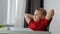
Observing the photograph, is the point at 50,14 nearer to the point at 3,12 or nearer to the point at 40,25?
the point at 40,25

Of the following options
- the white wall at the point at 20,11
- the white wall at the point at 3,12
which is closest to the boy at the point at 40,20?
the white wall at the point at 20,11

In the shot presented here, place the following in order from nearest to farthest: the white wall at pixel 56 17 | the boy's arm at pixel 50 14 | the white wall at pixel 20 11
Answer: the boy's arm at pixel 50 14 < the white wall at pixel 56 17 < the white wall at pixel 20 11

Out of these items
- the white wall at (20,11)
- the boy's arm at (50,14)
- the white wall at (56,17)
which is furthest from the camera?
the white wall at (20,11)

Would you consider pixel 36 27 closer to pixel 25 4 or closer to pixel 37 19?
pixel 37 19

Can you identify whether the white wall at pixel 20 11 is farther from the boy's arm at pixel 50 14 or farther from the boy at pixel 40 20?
the boy's arm at pixel 50 14

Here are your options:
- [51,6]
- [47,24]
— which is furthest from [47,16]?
[51,6]

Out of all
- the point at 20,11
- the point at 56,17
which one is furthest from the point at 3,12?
the point at 56,17

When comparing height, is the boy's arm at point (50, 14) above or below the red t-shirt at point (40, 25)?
above

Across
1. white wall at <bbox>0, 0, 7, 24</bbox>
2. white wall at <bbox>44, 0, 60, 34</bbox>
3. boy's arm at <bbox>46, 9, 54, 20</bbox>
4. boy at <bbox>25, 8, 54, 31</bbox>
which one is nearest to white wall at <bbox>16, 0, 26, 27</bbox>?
white wall at <bbox>0, 0, 7, 24</bbox>

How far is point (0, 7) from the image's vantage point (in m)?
2.61

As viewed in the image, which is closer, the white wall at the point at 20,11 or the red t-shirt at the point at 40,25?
the red t-shirt at the point at 40,25

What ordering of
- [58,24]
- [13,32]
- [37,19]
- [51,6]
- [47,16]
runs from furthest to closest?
[51,6] → [58,24] → [37,19] → [47,16] → [13,32]

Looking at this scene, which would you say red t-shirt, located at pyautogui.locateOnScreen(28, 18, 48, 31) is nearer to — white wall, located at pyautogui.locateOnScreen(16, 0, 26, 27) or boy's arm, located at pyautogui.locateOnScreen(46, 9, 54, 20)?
boy's arm, located at pyautogui.locateOnScreen(46, 9, 54, 20)

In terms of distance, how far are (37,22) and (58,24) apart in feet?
1.68
